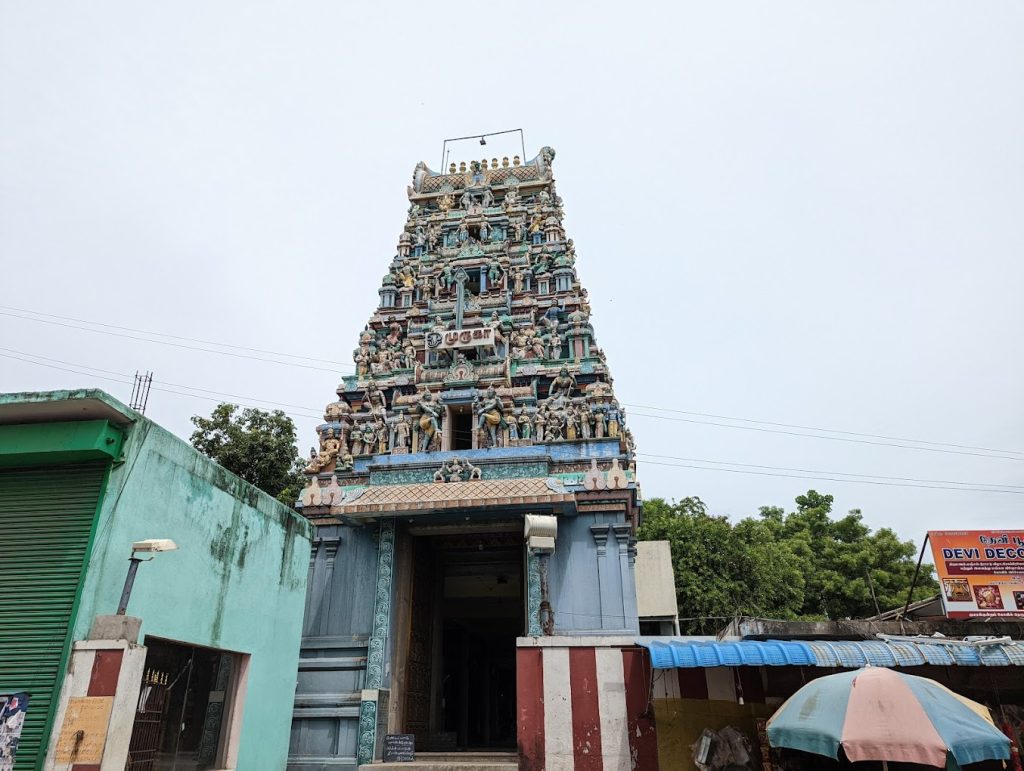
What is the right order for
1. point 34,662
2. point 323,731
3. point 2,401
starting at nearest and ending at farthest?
point 34,662, point 2,401, point 323,731

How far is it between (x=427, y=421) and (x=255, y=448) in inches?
433

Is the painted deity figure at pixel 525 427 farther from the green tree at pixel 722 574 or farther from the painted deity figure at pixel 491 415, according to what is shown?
the green tree at pixel 722 574

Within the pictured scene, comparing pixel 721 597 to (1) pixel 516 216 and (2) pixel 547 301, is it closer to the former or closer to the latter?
(2) pixel 547 301

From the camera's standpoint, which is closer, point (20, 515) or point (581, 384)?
point (20, 515)

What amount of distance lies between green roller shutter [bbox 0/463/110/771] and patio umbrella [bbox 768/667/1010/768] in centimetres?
761

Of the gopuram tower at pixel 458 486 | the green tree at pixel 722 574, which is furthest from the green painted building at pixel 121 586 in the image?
the green tree at pixel 722 574

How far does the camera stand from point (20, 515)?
7613 mm

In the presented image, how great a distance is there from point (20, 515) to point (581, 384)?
470 inches

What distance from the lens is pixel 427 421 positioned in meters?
16.1

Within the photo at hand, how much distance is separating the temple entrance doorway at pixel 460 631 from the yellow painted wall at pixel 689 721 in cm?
644

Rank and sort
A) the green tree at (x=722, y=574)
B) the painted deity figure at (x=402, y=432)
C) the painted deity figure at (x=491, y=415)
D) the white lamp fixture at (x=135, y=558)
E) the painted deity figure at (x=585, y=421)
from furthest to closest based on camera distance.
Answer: the green tree at (x=722, y=574) < the painted deity figure at (x=402, y=432) < the painted deity figure at (x=491, y=415) < the painted deity figure at (x=585, y=421) < the white lamp fixture at (x=135, y=558)

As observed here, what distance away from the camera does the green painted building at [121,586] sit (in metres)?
6.92

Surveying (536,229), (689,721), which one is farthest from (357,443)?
(689,721)

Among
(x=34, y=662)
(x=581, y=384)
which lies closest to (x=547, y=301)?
(x=581, y=384)
